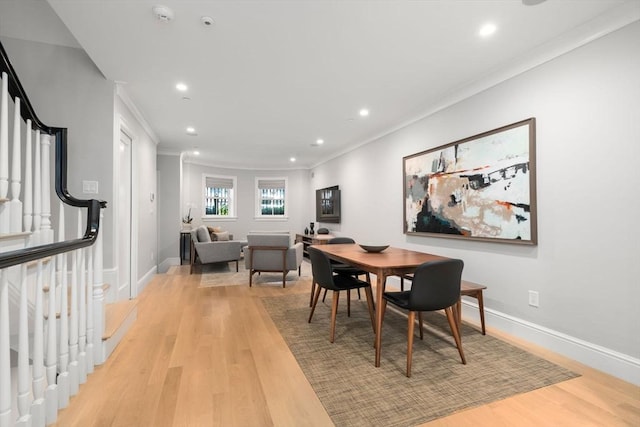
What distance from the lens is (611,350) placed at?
6.93ft

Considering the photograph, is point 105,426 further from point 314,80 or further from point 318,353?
point 314,80

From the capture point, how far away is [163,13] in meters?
2.04

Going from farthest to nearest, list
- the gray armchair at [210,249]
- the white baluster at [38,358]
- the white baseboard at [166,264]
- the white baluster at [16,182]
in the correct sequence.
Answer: the white baseboard at [166,264]
the gray armchair at [210,249]
the white baluster at [16,182]
the white baluster at [38,358]

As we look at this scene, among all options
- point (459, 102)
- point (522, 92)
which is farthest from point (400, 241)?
point (522, 92)

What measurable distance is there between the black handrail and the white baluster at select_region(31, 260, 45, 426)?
A: 7.3 inches

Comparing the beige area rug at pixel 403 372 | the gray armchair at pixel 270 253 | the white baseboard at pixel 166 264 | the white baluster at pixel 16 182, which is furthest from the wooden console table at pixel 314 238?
the white baluster at pixel 16 182

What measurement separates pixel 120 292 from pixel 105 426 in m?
2.25

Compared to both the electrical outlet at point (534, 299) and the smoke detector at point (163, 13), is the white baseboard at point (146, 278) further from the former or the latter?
the electrical outlet at point (534, 299)

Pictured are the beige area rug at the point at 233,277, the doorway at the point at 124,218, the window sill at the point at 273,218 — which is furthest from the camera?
the window sill at the point at 273,218

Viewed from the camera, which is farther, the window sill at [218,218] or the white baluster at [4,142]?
the window sill at [218,218]

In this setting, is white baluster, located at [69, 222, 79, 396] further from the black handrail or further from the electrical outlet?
the electrical outlet

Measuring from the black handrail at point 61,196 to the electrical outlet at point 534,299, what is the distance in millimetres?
3439

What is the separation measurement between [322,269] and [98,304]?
1.75 m

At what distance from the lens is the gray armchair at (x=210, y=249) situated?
5.46 metres
